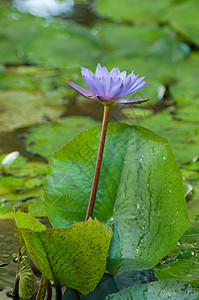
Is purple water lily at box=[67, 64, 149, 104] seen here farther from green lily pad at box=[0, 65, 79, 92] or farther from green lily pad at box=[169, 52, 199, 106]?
green lily pad at box=[0, 65, 79, 92]

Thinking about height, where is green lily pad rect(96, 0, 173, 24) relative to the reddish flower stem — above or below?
below

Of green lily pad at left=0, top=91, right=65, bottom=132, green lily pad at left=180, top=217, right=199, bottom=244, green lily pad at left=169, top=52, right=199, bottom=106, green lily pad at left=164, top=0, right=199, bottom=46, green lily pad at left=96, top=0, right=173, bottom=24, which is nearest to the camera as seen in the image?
green lily pad at left=180, top=217, right=199, bottom=244

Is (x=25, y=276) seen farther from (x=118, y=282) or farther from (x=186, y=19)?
(x=186, y=19)

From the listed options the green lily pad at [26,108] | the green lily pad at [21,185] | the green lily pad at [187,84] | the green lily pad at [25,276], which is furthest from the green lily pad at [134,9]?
the green lily pad at [25,276]

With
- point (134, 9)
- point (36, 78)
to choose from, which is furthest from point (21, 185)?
point (134, 9)

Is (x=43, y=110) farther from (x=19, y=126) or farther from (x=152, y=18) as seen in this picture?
(x=152, y=18)

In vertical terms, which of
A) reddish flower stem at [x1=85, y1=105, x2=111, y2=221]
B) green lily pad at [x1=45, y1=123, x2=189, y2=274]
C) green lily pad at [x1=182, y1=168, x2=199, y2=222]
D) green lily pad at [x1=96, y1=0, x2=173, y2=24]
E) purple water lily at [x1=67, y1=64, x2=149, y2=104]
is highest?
purple water lily at [x1=67, y1=64, x2=149, y2=104]

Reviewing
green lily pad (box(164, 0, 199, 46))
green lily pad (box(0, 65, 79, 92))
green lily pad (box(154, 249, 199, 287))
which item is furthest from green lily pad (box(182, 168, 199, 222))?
green lily pad (box(164, 0, 199, 46))
